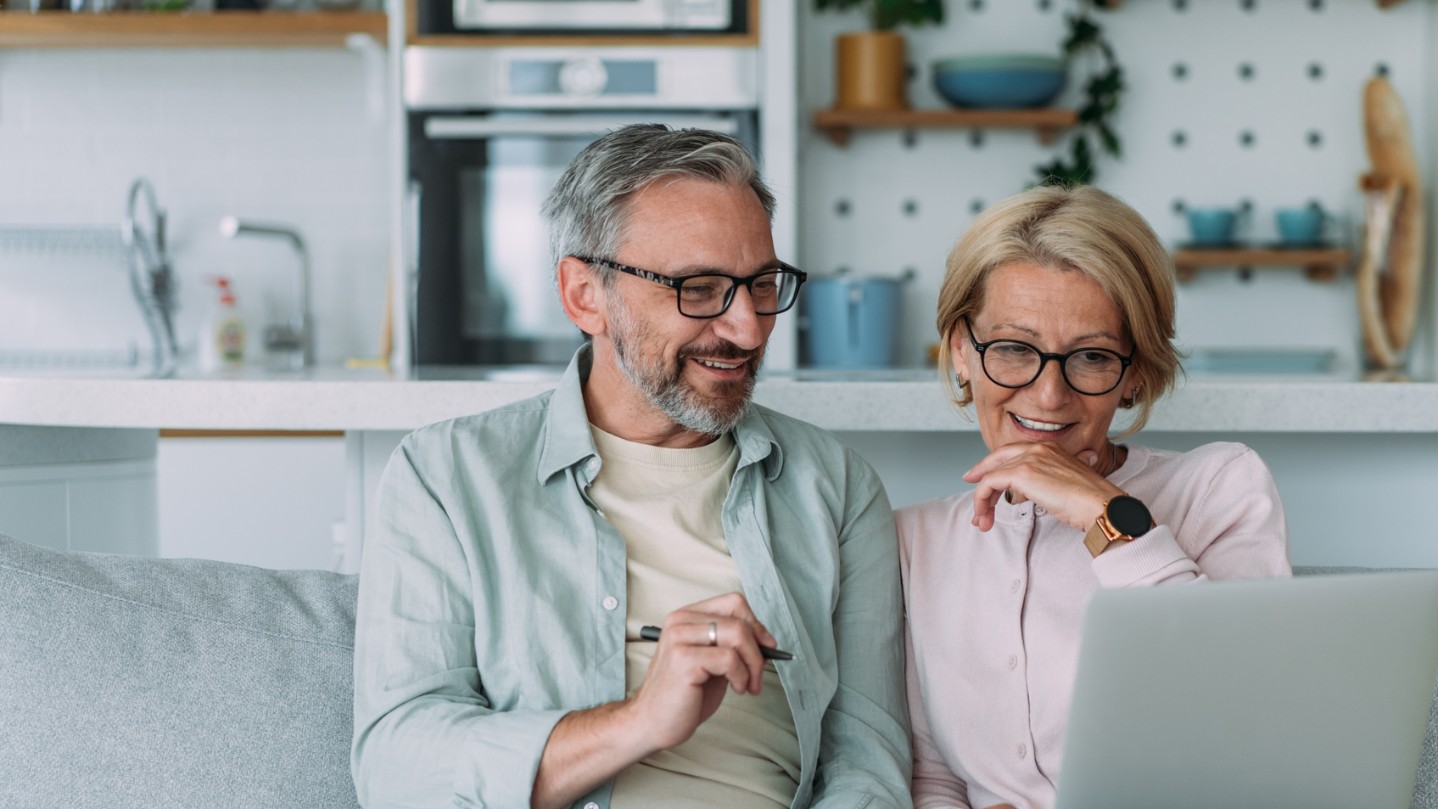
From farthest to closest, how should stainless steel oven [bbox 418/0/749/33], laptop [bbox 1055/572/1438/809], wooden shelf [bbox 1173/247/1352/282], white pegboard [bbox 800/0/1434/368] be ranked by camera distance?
white pegboard [bbox 800/0/1434/368] < wooden shelf [bbox 1173/247/1352/282] < stainless steel oven [bbox 418/0/749/33] < laptop [bbox 1055/572/1438/809]

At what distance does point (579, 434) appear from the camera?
1.40 metres

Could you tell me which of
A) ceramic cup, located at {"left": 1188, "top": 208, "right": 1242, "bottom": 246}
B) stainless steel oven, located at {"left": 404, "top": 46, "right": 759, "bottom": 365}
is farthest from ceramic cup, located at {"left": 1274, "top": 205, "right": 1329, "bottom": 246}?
stainless steel oven, located at {"left": 404, "top": 46, "right": 759, "bottom": 365}

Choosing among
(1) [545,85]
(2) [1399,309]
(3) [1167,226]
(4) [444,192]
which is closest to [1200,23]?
(3) [1167,226]

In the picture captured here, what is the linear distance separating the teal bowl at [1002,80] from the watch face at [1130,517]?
2611 millimetres

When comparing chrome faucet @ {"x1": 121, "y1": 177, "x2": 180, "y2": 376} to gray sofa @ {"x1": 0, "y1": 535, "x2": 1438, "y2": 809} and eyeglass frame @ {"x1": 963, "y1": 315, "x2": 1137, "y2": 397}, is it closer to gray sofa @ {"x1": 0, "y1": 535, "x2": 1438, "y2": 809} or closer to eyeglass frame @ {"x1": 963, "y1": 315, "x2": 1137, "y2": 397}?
gray sofa @ {"x1": 0, "y1": 535, "x2": 1438, "y2": 809}

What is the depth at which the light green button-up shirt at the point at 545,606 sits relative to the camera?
121cm

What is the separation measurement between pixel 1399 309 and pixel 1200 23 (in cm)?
101

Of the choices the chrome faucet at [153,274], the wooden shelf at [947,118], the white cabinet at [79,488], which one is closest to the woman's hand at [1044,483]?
the white cabinet at [79,488]

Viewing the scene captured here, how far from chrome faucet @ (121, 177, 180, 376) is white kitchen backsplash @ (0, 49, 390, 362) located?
0.05 m

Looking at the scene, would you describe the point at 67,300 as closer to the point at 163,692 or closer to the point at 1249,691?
the point at 163,692

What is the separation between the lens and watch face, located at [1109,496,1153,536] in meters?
1.26

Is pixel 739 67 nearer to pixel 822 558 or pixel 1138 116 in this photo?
pixel 1138 116

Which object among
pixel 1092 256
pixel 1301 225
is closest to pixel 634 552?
pixel 1092 256

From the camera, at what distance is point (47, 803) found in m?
1.30
